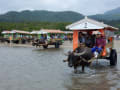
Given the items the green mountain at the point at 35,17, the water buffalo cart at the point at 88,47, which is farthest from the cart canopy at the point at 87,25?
the green mountain at the point at 35,17

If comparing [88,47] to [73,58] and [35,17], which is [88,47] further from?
[35,17]

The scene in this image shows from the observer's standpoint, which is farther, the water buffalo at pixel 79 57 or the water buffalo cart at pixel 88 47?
the water buffalo cart at pixel 88 47

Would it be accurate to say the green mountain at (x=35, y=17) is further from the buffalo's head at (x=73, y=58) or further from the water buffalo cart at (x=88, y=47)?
the buffalo's head at (x=73, y=58)

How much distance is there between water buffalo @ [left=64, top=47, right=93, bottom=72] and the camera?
28.0 ft

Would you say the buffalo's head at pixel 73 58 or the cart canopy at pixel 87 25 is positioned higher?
the cart canopy at pixel 87 25

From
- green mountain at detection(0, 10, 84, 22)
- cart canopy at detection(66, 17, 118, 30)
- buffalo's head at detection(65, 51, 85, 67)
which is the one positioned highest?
green mountain at detection(0, 10, 84, 22)

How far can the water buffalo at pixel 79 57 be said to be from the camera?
854 cm

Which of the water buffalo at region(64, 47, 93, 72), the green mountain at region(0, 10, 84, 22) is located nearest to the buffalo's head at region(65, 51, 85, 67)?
the water buffalo at region(64, 47, 93, 72)

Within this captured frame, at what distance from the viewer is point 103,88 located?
6.62m

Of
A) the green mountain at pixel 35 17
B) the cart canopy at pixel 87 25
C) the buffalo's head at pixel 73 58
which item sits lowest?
the buffalo's head at pixel 73 58

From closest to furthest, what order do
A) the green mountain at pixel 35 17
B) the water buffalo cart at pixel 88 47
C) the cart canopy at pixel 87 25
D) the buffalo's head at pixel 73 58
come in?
1. the buffalo's head at pixel 73 58
2. the water buffalo cart at pixel 88 47
3. the cart canopy at pixel 87 25
4. the green mountain at pixel 35 17

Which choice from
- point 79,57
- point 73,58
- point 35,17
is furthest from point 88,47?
point 35,17

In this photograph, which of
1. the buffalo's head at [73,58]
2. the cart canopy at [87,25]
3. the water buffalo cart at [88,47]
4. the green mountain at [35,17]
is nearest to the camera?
the buffalo's head at [73,58]

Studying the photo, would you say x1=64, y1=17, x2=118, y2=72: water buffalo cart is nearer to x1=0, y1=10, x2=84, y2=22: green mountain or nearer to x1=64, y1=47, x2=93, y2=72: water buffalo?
x1=64, y1=47, x2=93, y2=72: water buffalo
